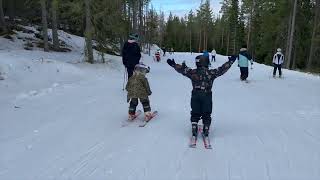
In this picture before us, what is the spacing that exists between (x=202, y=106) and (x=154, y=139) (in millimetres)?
1178

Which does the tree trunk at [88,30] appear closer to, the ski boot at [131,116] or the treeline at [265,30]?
the ski boot at [131,116]

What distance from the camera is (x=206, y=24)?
316ft

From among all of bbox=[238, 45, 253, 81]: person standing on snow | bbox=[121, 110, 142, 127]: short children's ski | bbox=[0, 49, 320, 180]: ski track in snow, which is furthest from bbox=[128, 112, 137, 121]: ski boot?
bbox=[238, 45, 253, 81]: person standing on snow

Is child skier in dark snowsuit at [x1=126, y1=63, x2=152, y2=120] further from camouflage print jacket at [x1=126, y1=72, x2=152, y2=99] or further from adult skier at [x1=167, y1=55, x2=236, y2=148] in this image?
adult skier at [x1=167, y1=55, x2=236, y2=148]

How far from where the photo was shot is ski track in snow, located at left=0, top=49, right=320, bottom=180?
6547 mm

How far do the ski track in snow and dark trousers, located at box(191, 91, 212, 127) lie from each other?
0.47m

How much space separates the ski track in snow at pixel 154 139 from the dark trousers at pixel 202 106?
0.47 metres

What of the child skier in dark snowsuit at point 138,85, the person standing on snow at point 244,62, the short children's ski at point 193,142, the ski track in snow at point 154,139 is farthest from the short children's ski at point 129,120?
the person standing on snow at point 244,62

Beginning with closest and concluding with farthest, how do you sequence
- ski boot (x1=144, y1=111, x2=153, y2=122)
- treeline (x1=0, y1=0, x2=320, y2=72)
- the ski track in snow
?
1. the ski track in snow
2. ski boot (x1=144, y1=111, x2=153, y2=122)
3. treeline (x1=0, y1=0, x2=320, y2=72)

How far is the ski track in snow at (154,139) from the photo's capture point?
655cm

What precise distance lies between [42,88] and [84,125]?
5.51 m

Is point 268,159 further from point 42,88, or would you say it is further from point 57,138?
point 42,88

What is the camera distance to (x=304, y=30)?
5022cm

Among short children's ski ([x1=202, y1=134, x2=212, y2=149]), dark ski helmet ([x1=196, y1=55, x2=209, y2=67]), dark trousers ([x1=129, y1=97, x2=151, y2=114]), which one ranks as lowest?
short children's ski ([x1=202, y1=134, x2=212, y2=149])
